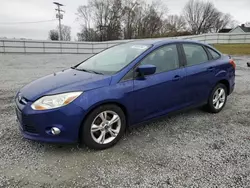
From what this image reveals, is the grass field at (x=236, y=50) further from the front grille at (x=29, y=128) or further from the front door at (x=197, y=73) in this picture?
the front grille at (x=29, y=128)

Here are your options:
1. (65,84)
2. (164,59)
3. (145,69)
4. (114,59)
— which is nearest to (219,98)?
(164,59)

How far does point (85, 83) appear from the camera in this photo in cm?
263

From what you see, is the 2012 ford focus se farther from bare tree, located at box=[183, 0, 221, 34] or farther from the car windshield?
bare tree, located at box=[183, 0, 221, 34]

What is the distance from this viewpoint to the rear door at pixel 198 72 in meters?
3.50

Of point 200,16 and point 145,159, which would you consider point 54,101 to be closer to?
point 145,159

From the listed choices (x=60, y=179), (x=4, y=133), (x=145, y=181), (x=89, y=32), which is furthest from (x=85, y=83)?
(x=89, y=32)

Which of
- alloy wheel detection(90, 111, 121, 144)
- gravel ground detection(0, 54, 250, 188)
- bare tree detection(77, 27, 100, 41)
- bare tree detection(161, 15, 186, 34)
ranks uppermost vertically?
bare tree detection(161, 15, 186, 34)

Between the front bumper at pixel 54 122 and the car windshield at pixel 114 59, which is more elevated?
the car windshield at pixel 114 59

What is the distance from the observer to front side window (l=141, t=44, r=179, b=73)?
3143 millimetres

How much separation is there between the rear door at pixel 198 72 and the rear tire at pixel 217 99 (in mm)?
159

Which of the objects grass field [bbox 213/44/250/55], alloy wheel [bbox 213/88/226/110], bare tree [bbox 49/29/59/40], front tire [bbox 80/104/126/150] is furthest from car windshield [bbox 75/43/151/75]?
bare tree [bbox 49/29/59/40]

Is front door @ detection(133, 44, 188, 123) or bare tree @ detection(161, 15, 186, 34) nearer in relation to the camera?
front door @ detection(133, 44, 188, 123)

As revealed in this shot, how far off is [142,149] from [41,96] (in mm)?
1452

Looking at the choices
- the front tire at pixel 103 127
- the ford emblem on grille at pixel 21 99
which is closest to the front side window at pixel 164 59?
the front tire at pixel 103 127
